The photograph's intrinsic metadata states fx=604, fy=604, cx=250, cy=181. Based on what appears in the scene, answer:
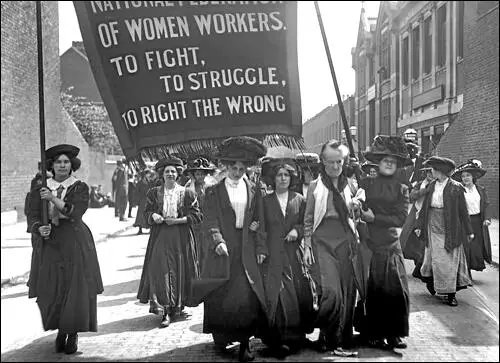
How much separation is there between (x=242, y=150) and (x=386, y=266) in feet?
5.24

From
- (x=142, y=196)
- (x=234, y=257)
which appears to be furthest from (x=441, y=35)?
(x=142, y=196)

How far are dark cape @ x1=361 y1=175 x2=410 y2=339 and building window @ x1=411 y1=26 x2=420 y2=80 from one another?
946 mm

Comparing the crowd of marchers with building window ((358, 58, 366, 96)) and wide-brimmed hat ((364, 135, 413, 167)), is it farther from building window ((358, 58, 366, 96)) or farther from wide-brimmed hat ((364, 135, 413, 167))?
building window ((358, 58, 366, 96))

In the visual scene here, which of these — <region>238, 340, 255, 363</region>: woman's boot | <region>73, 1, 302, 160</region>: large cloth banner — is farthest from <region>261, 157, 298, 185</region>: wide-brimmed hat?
<region>238, 340, 255, 363</region>: woman's boot

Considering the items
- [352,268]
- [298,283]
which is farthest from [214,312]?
[352,268]

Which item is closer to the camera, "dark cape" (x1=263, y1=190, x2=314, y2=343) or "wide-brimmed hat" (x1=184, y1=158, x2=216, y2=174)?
"dark cape" (x1=263, y1=190, x2=314, y2=343)

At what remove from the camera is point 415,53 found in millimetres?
5430

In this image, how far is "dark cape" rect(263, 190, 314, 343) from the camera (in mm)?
5035

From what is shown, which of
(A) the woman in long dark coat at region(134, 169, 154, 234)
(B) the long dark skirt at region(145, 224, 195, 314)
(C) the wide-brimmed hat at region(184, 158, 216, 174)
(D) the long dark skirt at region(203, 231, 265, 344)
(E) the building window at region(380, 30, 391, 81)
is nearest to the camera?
(D) the long dark skirt at region(203, 231, 265, 344)

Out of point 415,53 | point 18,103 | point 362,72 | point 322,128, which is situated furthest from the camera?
point 18,103

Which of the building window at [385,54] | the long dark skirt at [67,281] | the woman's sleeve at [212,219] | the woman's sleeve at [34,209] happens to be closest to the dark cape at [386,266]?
the woman's sleeve at [212,219]

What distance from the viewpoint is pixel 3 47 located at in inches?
620

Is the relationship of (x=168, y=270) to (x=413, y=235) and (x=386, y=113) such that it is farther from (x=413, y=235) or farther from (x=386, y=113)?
(x=386, y=113)

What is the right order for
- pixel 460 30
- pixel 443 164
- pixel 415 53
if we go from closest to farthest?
1. pixel 460 30
2. pixel 415 53
3. pixel 443 164
